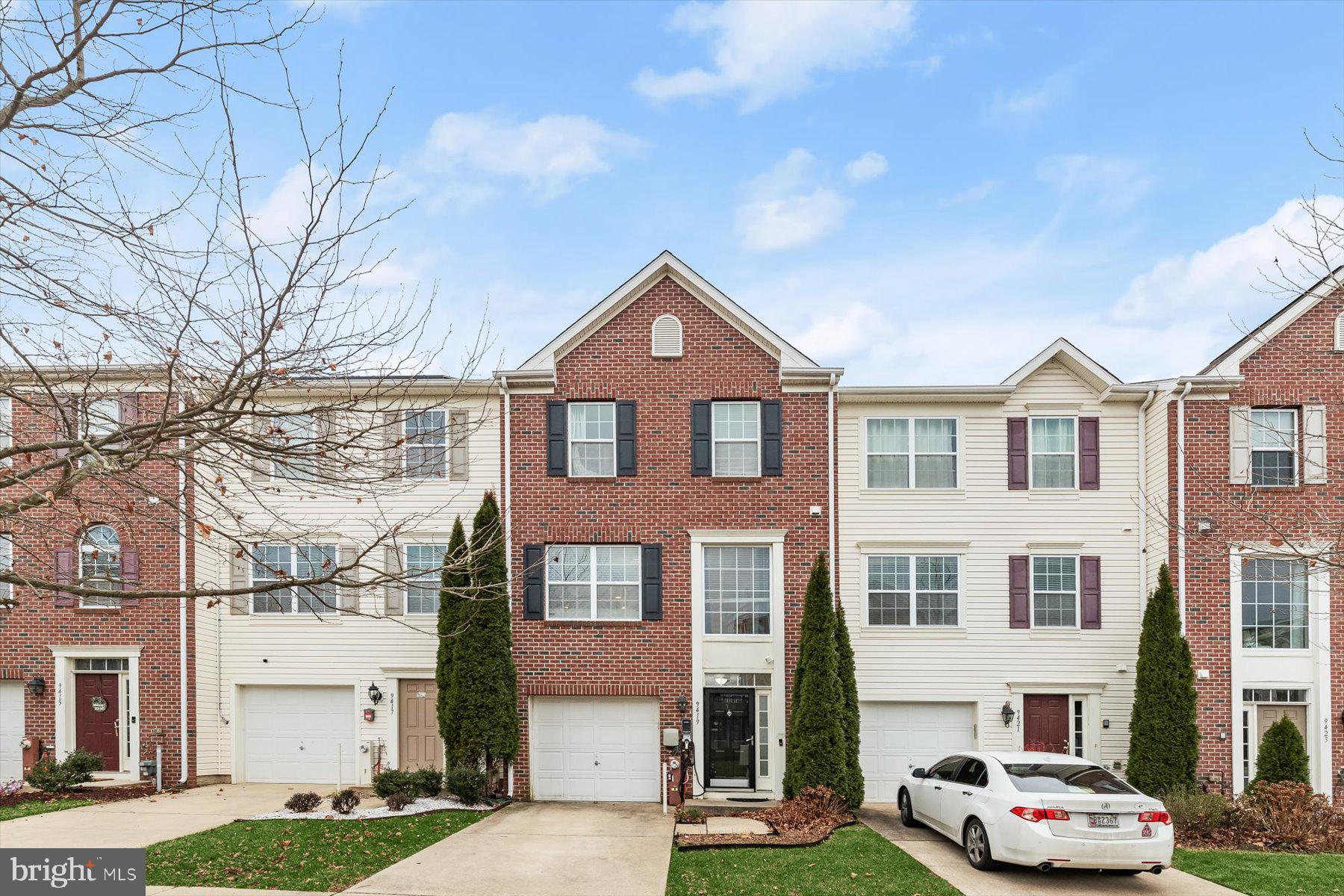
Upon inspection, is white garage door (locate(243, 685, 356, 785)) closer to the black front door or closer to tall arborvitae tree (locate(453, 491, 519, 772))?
tall arborvitae tree (locate(453, 491, 519, 772))

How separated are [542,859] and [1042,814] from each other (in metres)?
6.00

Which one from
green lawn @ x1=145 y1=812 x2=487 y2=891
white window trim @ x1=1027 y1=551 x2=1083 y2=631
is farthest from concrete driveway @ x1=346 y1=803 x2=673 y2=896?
white window trim @ x1=1027 y1=551 x2=1083 y2=631

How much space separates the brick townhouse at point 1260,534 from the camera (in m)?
16.6

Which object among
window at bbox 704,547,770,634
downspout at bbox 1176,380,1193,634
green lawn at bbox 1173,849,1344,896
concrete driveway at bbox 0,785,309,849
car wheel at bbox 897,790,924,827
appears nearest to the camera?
green lawn at bbox 1173,849,1344,896

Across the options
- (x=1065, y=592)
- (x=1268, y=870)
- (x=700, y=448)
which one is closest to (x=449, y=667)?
(x=700, y=448)

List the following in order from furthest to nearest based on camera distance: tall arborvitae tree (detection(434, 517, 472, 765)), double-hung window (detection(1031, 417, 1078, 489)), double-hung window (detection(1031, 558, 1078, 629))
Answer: double-hung window (detection(1031, 417, 1078, 489)), double-hung window (detection(1031, 558, 1078, 629)), tall arborvitae tree (detection(434, 517, 472, 765))

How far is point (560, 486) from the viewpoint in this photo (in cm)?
1756

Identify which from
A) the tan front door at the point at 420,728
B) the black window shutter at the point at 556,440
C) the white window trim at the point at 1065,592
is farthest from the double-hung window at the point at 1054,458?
the tan front door at the point at 420,728

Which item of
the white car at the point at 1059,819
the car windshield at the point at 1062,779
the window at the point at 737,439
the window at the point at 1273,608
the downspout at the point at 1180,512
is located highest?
the window at the point at 737,439

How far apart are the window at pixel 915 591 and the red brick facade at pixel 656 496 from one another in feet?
4.98

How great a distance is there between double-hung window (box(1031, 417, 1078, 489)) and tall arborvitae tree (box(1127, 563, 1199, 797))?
2.43 metres

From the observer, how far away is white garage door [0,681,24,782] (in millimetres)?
17641

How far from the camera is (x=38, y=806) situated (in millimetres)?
15234

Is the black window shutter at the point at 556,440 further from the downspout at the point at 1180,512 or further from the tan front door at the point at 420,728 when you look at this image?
the downspout at the point at 1180,512
